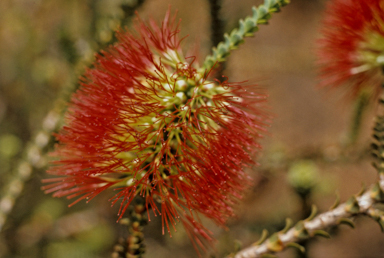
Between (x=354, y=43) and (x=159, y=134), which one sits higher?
(x=354, y=43)

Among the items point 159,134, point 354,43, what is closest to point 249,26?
point 159,134

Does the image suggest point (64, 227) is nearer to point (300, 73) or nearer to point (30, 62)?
point (30, 62)

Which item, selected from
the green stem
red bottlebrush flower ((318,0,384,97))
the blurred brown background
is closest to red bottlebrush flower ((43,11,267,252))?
the green stem

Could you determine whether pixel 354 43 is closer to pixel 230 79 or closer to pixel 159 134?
pixel 230 79

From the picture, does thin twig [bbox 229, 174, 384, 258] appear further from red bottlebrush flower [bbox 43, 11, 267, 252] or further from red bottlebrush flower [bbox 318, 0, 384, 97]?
red bottlebrush flower [bbox 318, 0, 384, 97]

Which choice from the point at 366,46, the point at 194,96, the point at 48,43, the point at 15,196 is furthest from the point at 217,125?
the point at 48,43
